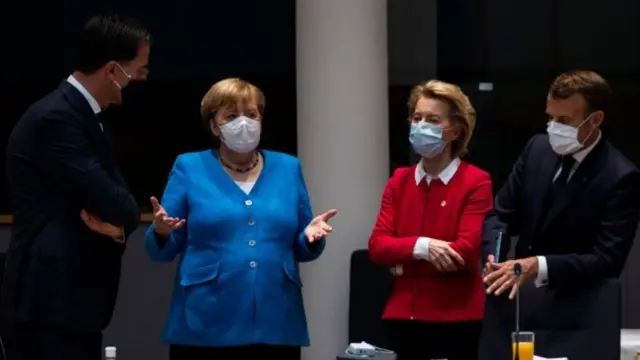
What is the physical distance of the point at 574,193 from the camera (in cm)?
378

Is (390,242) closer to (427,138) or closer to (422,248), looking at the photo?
(422,248)

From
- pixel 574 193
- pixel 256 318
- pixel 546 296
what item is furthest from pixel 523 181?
pixel 256 318

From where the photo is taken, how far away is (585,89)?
3.83 metres

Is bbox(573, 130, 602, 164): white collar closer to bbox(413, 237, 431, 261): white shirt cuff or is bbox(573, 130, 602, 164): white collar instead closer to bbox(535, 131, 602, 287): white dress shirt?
bbox(535, 131, 602, 287): white dress shirt

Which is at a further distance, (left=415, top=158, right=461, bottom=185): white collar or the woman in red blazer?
(left=415, top=158, right=461, bottom=185): white collar

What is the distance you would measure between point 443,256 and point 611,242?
0.54 m

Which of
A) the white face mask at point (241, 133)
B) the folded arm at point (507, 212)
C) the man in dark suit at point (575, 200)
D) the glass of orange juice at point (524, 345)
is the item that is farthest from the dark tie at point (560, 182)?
the white face mask at point (241, 133)

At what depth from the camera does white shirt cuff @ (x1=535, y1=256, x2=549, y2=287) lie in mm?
3648

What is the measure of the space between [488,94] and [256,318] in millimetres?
2762

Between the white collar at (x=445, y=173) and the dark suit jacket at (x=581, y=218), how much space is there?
257mm

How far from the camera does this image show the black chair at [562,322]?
131 inches

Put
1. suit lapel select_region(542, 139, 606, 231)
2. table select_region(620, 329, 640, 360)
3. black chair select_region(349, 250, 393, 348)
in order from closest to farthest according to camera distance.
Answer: table select_region(620, 329, 640, 360) → suit lapel select_region(542, 139, 606, 231) → black chair select_region(349, 250, 393, 348)

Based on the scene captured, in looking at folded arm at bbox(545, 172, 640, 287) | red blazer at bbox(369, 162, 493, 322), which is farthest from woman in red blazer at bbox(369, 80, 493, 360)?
folded arm at bbox(545, 172, 640, 287)

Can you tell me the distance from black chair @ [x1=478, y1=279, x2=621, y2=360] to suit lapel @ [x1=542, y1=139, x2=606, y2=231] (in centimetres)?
33
